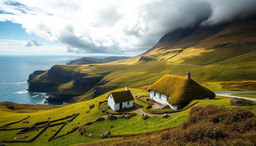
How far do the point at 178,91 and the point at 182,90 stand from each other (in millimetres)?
1199

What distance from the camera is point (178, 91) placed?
40.3 m

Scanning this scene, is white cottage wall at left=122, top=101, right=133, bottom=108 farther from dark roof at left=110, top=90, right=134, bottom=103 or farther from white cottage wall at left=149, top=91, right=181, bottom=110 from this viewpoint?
white cottage wall at left=149, top=91, right=181, bottom=110

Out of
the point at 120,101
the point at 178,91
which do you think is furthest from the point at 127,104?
the point at 178,91

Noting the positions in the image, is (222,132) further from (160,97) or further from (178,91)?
Result: (160,97)

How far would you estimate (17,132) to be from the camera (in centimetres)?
4650

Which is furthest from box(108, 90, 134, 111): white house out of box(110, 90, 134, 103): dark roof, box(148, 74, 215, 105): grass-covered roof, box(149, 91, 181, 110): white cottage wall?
box(148, 74, 215, 105): grass-covered roof

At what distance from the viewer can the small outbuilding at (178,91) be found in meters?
37.6

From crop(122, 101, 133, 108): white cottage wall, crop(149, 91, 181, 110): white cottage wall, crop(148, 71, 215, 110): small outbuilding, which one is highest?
crop(148, 71, 215, 110): small outbuilding

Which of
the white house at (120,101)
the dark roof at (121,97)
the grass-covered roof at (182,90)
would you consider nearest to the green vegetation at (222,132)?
the grass-covered roof at (182,90)

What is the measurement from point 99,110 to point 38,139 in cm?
1962

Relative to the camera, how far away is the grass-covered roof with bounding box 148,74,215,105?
37756mm

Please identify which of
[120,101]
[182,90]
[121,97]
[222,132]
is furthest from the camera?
[121,97]

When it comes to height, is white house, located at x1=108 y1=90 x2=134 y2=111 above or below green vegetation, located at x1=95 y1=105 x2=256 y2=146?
below

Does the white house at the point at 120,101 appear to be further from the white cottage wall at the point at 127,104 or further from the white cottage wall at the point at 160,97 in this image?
the white cottage wall at the point at 160,97
